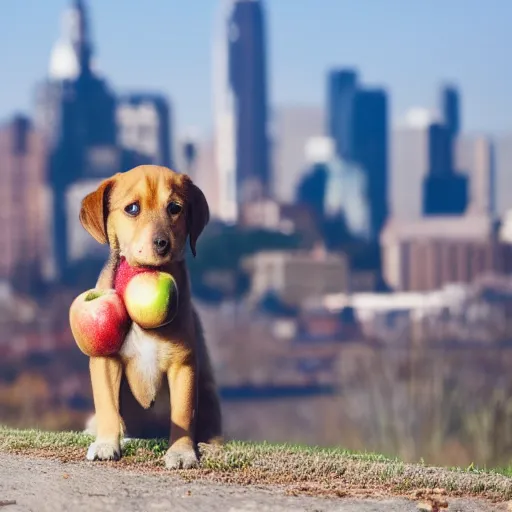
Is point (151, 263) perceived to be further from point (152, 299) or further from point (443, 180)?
point (443, 180)

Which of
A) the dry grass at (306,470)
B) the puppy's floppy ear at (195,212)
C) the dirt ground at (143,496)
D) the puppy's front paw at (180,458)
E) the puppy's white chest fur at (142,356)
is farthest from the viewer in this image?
the puppy's floppy ear at (195,212)

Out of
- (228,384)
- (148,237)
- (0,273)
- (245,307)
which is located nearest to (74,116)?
(0,273)

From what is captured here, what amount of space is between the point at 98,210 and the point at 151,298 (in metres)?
0.67

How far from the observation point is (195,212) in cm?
769

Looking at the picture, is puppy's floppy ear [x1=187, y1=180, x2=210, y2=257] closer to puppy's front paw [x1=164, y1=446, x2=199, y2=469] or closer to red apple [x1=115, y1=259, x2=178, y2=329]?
red apple [x1=115, y1=259, x2=178, y2=329]

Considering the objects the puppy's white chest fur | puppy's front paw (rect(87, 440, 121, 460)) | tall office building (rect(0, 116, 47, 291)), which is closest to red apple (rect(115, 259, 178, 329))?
the puppy's white chest fur

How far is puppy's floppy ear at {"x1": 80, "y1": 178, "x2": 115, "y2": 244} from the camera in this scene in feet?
24.7

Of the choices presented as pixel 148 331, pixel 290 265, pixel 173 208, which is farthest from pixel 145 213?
pixel 290 265

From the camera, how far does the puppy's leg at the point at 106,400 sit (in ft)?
24.4

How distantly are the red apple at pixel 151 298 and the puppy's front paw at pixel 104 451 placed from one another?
734 mm

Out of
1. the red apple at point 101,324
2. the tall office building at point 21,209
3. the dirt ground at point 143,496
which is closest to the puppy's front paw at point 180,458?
the dirt ground at point 143,496

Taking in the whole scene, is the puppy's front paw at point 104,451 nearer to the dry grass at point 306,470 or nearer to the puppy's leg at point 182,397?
the dry grass at point 306,470

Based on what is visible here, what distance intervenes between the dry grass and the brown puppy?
150mm

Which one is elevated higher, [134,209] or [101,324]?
[134,209]
